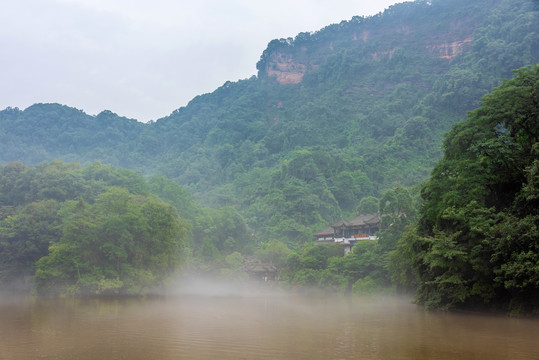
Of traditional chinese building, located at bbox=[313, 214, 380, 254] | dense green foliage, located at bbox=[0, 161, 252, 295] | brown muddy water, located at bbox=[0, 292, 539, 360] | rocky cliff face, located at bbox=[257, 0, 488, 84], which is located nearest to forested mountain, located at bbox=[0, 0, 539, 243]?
rocky cliff face, located at bbox=[257, 0, 488, 84]

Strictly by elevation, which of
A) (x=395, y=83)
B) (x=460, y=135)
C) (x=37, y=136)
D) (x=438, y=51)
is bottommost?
(x=460, y=135)

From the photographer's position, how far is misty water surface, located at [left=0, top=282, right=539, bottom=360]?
10.6m

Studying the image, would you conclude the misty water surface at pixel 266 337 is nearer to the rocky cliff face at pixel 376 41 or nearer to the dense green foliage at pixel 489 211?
the dense green foliage at pixel 489 211

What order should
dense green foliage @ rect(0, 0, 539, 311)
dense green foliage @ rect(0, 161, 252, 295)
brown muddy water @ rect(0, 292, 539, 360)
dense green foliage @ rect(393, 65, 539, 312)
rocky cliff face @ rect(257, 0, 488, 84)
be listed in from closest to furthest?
brown muddy water @ rect(0, 292, 539, 360)
dense green foliage @ rect(393, 65, 539, 312)
dense green foliage @ rect(0, 0, 539, 311)
dense green foliage @ rect(0, 161, 252, 295)
rocky cliff face @ rect(257, 0, 488, 84)

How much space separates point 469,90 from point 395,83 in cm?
2314

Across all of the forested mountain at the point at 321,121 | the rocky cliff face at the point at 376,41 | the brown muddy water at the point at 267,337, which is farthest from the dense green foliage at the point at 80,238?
the rocky cliff face at the point at 376,41

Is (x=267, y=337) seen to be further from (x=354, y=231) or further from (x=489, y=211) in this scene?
(x=354, y=231)

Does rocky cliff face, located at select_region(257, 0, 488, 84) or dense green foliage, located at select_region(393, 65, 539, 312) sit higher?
rocky cliff face, located at select_region(257, 0, 488, 84)

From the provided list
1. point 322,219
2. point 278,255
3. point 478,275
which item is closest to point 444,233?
point 478,275

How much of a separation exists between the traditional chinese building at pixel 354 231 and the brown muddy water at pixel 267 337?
79.8 feet

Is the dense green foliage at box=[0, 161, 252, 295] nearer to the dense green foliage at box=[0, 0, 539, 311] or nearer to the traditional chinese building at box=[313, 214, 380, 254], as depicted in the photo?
the dense green foliage at box=[0, 0, 539, 311]

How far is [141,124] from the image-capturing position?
120875mm

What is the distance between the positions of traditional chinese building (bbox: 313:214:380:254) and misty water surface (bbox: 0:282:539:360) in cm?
2419

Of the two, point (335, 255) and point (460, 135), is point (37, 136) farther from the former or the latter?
point (460, 135)
